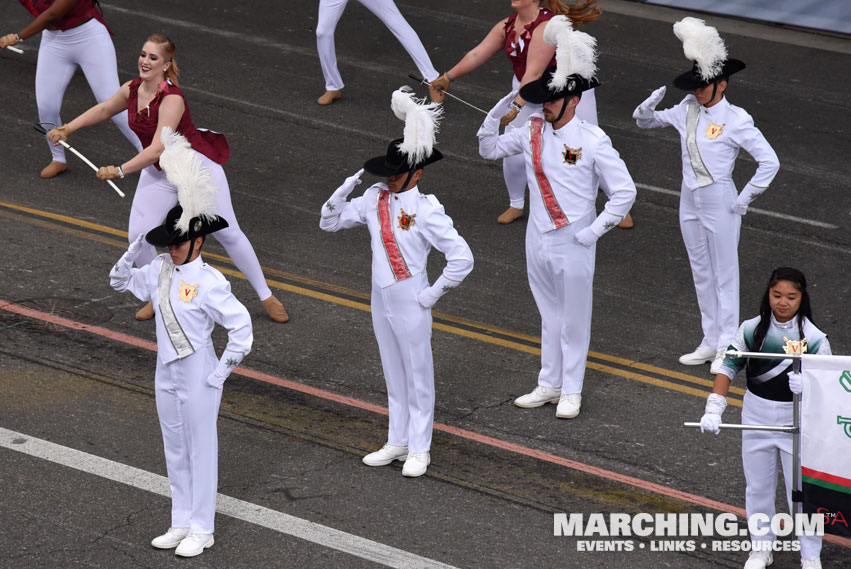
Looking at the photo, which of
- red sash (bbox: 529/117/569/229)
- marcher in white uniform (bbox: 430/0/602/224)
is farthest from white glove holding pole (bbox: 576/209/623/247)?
marcher in white uniform (bbox: 430/0/602/224)

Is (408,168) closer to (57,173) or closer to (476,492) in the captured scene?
(476,492)

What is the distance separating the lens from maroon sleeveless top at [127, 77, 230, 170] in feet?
29.8

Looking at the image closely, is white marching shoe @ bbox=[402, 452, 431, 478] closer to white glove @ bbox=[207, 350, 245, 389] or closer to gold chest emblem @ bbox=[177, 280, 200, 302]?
white glove @ bbox=[207, 350, 245, 389]

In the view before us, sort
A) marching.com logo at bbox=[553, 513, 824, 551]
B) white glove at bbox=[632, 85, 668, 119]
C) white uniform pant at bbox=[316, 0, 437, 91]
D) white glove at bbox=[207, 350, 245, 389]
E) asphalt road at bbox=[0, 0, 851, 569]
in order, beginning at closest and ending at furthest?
white glove at bbox=[207, 350, 245, 389] < marching.com logo at bbox=[553, 513, 824, 551] < asphalt road at bbox=[0, 0, 851, 569] < white glove at bbox=[632, 85, 668, 119] < white uniform pant at bbox=[316, 0, 437, 91]

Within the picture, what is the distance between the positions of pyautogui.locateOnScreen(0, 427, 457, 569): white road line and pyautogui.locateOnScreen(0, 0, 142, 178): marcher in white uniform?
13.8 ft

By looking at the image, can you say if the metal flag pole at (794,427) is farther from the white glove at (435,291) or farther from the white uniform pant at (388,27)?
the white uniform pant at (388,27)

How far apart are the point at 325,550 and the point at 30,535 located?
5.50ft

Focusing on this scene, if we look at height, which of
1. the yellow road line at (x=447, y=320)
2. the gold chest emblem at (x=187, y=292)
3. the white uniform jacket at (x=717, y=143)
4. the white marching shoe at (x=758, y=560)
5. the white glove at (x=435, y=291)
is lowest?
the yellow road line at (x=447, y=320)

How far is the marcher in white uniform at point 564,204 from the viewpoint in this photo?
8219 millimetres

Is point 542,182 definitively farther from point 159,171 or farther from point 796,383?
point 159,171

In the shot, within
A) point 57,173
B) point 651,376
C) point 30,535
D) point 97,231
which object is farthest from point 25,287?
point 651,376

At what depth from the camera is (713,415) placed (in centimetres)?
647

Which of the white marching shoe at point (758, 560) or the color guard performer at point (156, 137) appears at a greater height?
the color guard performer at point (156, 137)

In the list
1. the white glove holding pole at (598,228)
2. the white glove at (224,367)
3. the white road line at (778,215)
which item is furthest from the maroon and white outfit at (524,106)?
the white glove at (224,367)
